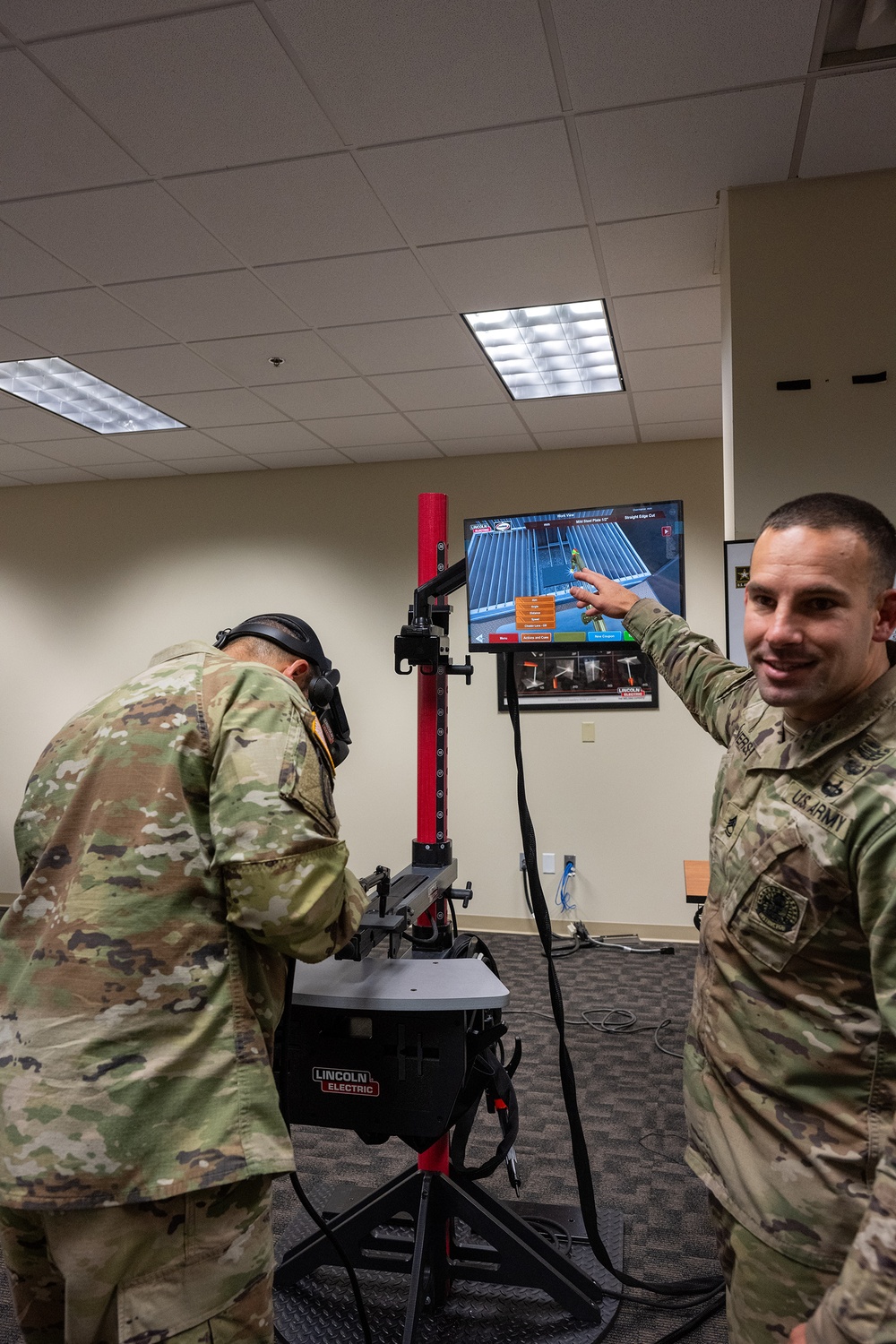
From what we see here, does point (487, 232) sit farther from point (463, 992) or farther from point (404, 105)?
point (463, 992)

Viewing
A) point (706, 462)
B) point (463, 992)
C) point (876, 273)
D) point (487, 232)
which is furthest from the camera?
point (706, 462)

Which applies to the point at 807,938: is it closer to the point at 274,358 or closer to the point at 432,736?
the point at 432,736

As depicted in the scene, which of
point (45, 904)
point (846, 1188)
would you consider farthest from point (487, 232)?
point (846, 1188)

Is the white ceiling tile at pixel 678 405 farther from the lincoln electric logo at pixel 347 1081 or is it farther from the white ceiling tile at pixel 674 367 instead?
the lincoln electric logo at pixel 347 1081

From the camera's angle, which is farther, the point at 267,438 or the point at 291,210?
the point at 267,438

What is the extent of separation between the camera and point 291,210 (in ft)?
8.15

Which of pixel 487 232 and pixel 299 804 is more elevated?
pixel 487 232

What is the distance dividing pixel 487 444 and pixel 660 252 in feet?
6.86

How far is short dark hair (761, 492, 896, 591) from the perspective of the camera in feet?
3.25

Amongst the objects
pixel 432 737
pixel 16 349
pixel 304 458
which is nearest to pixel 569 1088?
pixel 432 737

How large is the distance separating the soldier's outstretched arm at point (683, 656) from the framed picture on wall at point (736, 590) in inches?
28.9

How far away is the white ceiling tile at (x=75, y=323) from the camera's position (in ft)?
10.0

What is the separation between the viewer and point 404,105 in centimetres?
206

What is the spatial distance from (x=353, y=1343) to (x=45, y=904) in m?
1.32
